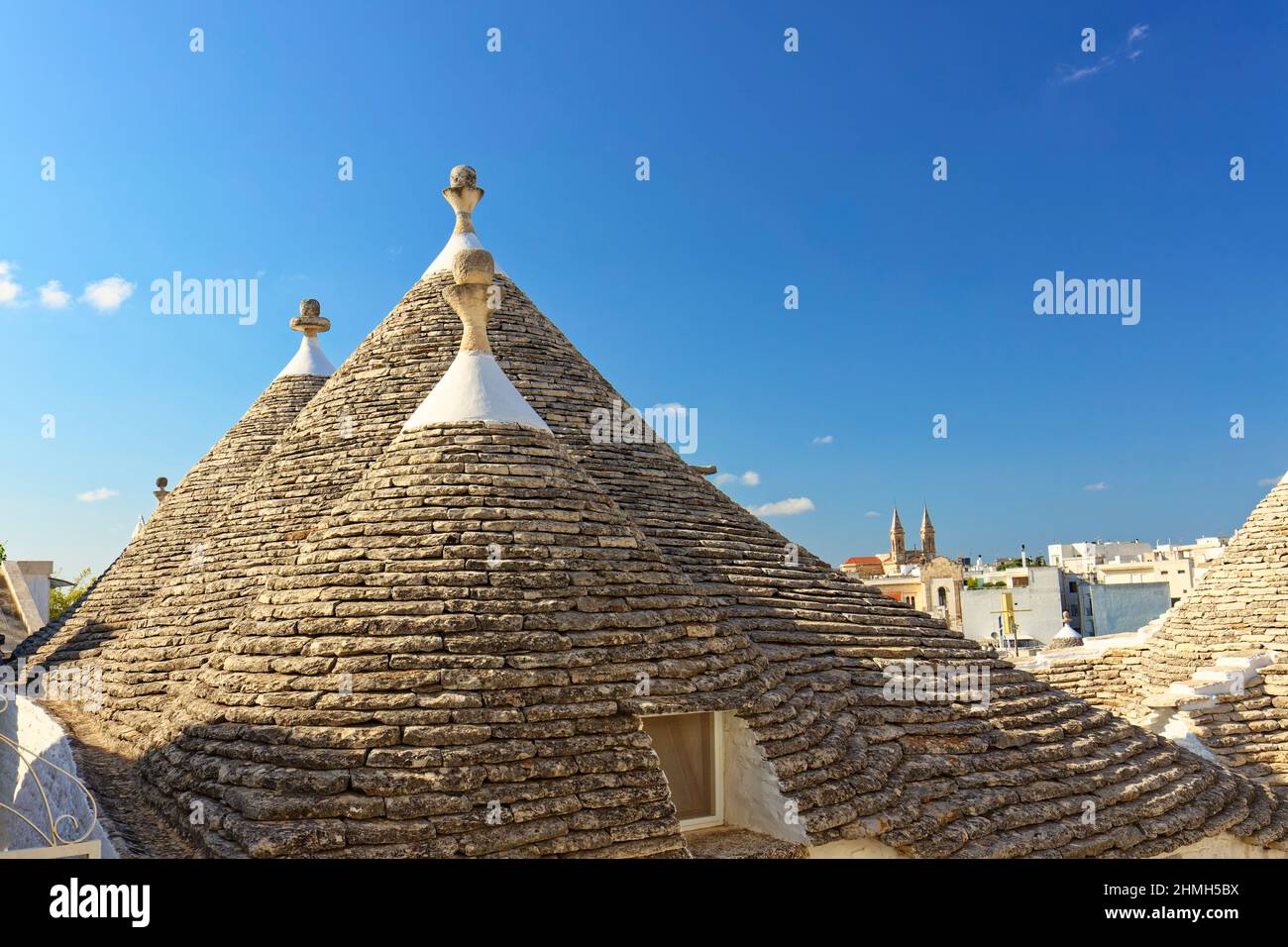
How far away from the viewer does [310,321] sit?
568 inches

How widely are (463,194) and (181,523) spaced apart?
5.81 m

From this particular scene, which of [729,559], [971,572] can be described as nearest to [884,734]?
[729,559]

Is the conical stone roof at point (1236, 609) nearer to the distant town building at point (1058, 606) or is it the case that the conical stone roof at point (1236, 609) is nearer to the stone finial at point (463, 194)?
the stone finial at point (463, 194)

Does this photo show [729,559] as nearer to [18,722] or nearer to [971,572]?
[18,722]

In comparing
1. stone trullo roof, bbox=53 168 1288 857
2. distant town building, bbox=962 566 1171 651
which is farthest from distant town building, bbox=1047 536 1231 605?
Result: stone trullo roof, bbox=53 168 1288 857

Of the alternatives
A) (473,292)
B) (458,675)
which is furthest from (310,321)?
(458,675)

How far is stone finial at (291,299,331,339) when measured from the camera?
14297 millimetres

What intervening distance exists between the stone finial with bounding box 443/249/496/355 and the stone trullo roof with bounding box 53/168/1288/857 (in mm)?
974

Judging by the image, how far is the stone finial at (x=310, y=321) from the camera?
14.3 m

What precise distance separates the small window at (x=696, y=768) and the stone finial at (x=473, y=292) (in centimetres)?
339

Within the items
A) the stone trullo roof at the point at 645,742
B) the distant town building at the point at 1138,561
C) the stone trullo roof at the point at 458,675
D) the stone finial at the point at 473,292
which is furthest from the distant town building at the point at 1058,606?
the stone trullo roof at the point at 458,675

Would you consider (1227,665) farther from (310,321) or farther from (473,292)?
(310,321)

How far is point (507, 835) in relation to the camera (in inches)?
225
